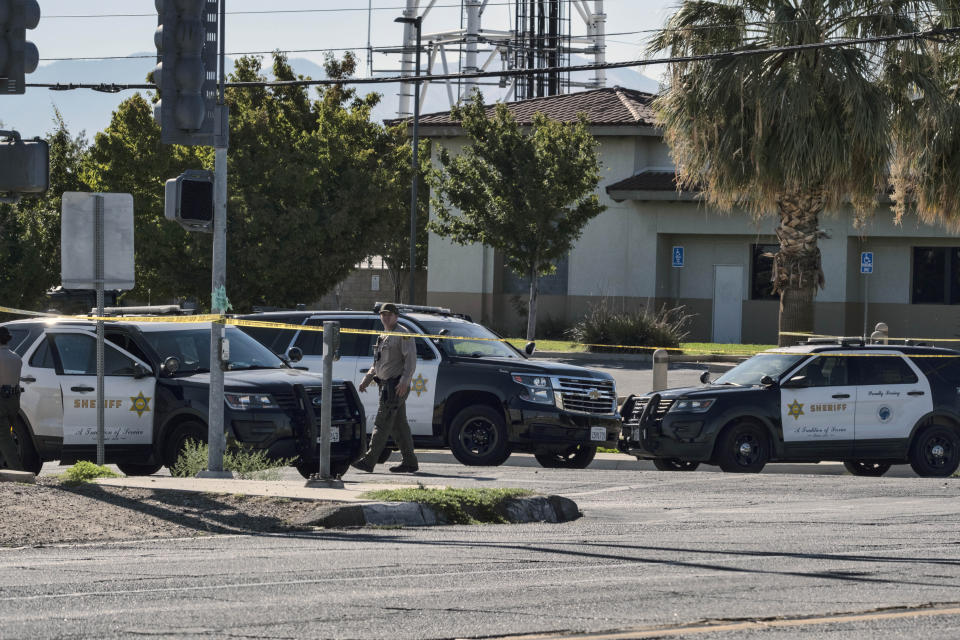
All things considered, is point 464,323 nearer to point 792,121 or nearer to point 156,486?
A: point 156,486

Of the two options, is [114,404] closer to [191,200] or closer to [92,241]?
[92,241]

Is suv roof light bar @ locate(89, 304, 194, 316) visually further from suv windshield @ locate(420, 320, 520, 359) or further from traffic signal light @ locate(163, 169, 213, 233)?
traffic signal light @ locate(163, 169, 213, 233)

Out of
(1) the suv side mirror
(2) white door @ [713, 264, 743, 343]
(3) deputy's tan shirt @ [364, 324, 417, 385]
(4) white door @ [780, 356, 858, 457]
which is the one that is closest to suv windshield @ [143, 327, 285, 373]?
(1) the suv side mirror

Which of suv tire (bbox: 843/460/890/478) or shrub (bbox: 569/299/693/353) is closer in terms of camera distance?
suv tire (bbox: 843/460/890/478)

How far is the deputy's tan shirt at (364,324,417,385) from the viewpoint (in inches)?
615

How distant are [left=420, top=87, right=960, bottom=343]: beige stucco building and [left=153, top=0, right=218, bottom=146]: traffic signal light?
2990cm

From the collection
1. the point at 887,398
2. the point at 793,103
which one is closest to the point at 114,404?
the point at 887,398

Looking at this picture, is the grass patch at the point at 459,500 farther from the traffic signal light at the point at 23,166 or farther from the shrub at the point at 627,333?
the shrub at the point at 627,333

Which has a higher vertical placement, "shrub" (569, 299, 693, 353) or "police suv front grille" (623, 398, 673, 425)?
"shrub" (569, 299, 693, 353)

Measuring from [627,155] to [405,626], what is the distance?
3762cm

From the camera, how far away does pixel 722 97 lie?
2545cm

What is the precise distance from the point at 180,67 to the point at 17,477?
13.2 ft

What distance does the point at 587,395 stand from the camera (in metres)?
17.5

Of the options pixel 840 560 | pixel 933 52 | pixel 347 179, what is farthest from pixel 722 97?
pixel 840 560
